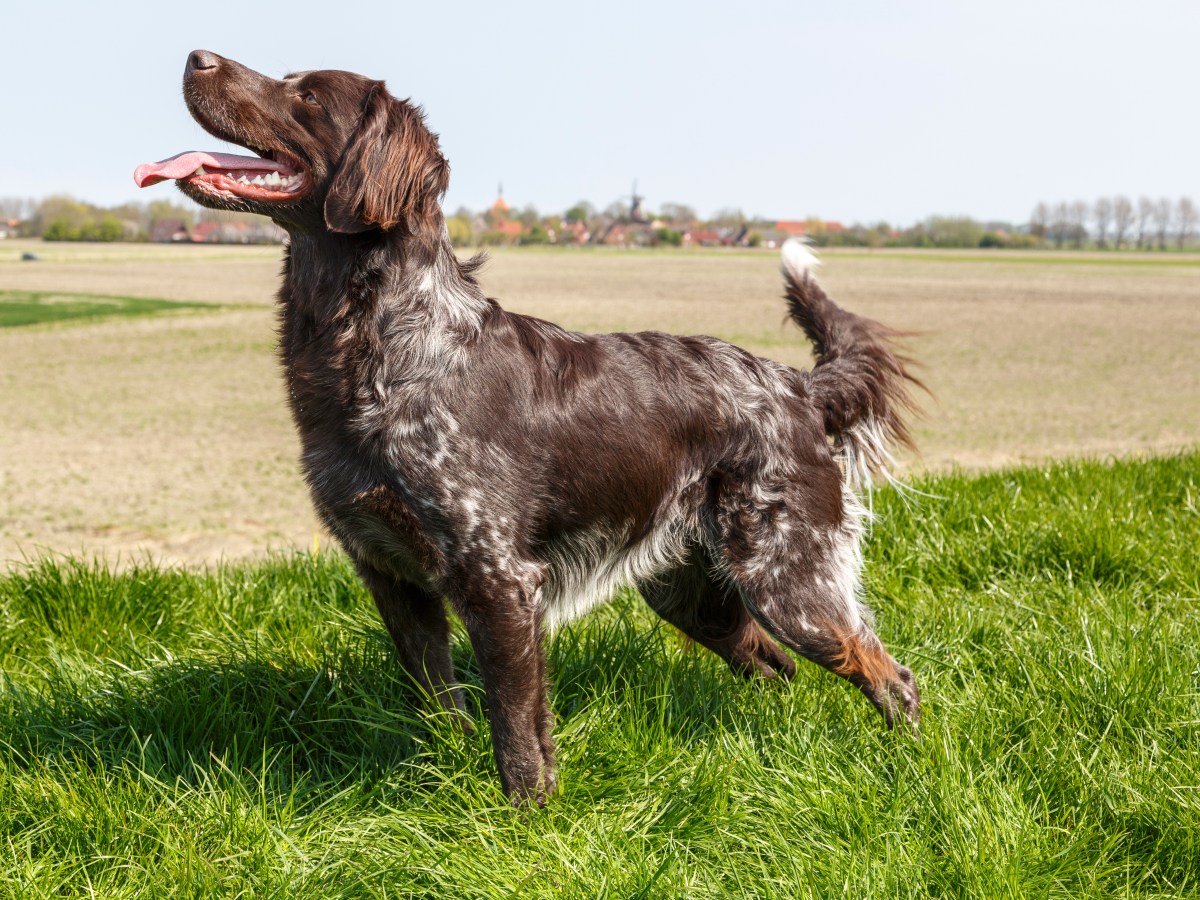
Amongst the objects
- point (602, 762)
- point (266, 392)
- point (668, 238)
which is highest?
point (668, 238)

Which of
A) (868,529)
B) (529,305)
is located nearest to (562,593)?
(868,529)

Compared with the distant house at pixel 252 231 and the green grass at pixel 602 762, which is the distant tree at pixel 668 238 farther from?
the green grass at pixel 602 762

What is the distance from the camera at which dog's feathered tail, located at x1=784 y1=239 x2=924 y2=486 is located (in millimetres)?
3992

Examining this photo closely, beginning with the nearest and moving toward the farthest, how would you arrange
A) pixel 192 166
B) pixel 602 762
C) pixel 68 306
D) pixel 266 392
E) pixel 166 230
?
pixel 192 166
pixel 602 762
pixel 266 392
pixel 68 306
pixel 166 230

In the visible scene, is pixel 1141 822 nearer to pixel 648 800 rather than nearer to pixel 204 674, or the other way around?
pixel 648 800

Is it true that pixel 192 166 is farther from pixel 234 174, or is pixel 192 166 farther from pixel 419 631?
pixel 419 631

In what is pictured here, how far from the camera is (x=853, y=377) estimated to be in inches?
158

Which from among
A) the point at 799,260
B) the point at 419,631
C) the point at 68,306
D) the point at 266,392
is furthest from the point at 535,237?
the point at 419,631

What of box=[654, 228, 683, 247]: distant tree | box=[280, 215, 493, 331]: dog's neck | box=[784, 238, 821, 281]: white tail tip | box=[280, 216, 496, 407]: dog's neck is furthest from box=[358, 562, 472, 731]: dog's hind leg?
box=[654, 228, 683, 247]: distant tree

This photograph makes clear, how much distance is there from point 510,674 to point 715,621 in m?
1.21

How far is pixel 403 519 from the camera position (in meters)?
3.20

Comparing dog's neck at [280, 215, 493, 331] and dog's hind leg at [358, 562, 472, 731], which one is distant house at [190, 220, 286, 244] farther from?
dog's hind leg at [358, 562, 472, 731]

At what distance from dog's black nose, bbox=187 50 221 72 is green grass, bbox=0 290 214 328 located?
85.6 ft

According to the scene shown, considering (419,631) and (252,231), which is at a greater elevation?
(252,231)
